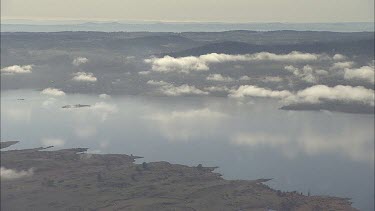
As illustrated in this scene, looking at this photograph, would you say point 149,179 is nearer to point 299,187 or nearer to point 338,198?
point 299,187

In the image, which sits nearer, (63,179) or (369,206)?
(369,206)

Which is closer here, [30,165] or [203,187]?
[203,187]

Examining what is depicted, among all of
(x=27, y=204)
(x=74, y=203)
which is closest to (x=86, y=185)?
(x=74, y=203)

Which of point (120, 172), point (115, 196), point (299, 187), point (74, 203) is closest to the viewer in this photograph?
point (74, 203)

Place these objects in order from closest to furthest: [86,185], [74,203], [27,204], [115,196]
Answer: [27,204]
[74,203]
[115,196]
[86,185]

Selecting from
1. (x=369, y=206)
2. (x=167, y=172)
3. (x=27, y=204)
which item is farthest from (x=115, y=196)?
(x=369, y=206)

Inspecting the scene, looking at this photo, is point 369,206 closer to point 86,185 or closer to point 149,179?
point 149,179
